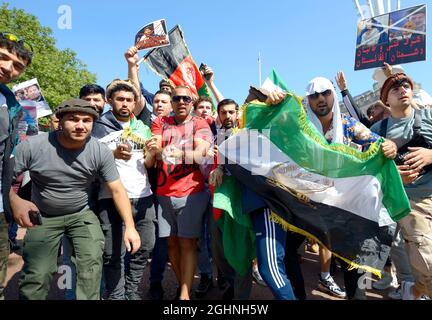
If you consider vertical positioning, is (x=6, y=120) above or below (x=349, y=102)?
below

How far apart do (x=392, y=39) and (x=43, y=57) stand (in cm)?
1880

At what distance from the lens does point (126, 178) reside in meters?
2.94

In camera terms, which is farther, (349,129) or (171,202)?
(171,202)

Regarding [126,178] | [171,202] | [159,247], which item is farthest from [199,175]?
[159,247]

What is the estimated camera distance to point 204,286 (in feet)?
11.9

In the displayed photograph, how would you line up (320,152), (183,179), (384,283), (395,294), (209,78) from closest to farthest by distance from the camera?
1. (320,152)
2. (183,179)
3. (395,294)
4. (384,283)
5. (209,78)

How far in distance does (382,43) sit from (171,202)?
9.88 m

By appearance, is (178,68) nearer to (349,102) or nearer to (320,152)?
(349,102)

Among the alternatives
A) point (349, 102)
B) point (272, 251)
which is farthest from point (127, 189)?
point (349, 102)

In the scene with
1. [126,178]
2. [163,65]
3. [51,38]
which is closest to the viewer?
[126,178]

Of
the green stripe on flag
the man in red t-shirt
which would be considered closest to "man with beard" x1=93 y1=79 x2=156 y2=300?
the man in red t-shirt

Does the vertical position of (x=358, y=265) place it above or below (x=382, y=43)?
below

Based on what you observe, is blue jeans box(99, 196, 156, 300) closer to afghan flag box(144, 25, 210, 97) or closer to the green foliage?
afghan flag box(144, 25, 210, 97)
